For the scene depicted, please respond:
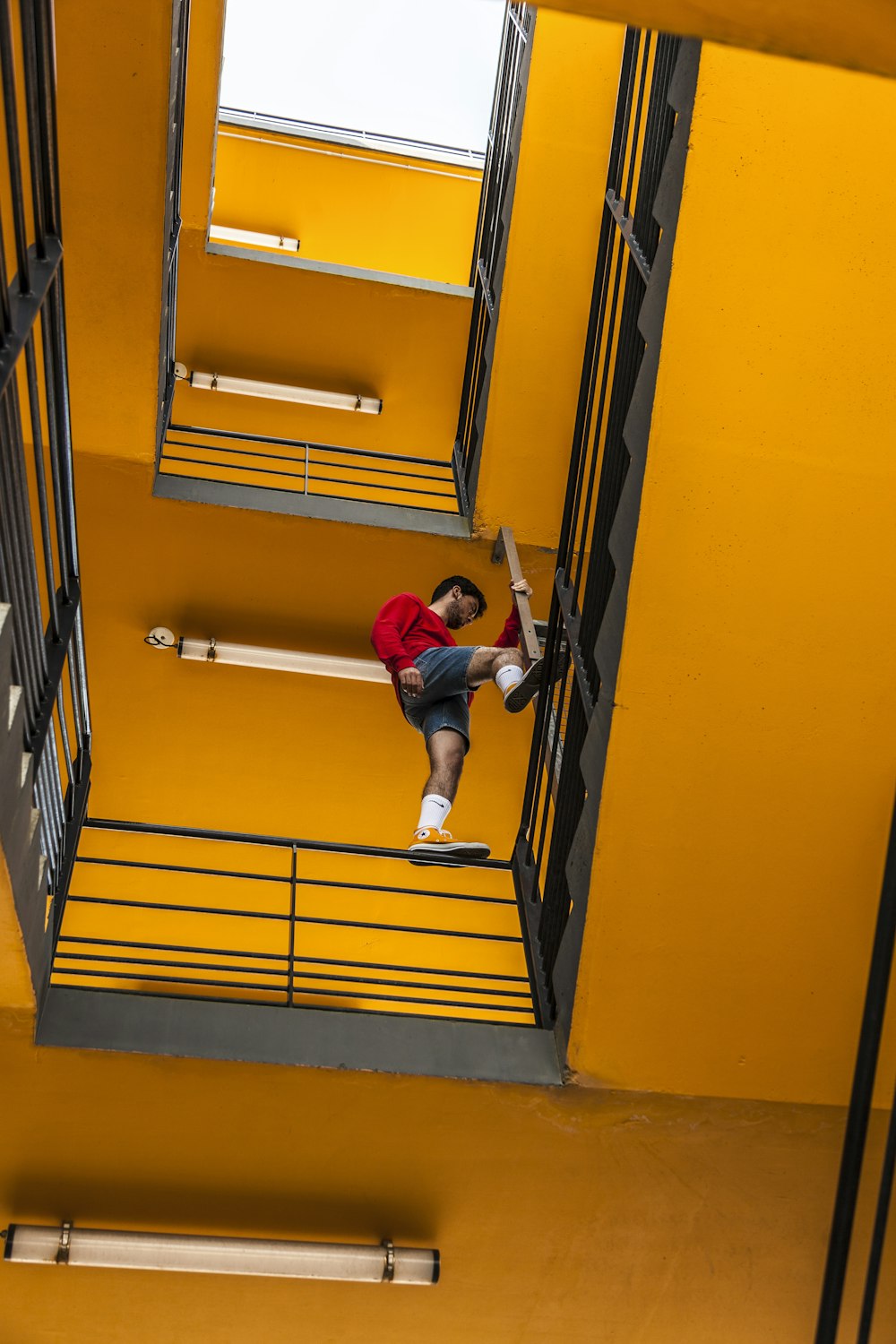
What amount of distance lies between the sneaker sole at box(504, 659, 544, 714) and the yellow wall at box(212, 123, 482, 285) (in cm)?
598

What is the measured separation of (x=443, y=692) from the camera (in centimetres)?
631

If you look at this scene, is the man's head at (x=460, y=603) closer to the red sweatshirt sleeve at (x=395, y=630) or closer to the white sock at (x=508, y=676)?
the red sweatshirt sleeve at (x=395, y=630)

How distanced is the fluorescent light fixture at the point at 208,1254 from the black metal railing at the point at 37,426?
2.94ft

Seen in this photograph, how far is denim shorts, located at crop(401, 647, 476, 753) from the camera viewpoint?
6.26 m

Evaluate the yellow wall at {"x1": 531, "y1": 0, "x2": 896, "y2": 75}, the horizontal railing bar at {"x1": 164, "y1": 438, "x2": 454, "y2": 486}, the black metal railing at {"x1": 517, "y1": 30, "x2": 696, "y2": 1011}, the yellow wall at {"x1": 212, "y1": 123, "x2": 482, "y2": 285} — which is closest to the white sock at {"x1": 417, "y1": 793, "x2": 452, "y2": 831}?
the black metal railing at {"x1": 517, "y1": 30, "x2": 696, "y2": 1011}

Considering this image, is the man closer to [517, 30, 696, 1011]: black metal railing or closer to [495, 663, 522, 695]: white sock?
[495, 663, 522, 695]: white sock

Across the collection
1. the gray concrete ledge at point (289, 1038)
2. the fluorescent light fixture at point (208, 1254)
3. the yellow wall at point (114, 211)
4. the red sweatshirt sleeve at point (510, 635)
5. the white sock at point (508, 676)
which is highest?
the yellow wall at point (114, 211)

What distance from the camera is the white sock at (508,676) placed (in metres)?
5.93

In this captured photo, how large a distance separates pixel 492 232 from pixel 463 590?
2452 millimetres

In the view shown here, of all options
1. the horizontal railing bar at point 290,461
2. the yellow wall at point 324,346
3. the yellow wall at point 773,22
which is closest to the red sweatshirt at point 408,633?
the horizontal railing bar at point 290,461

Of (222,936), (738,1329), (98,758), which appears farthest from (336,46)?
(738,1329)

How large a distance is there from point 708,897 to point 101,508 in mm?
A: 4024

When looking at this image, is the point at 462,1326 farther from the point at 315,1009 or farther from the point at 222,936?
the point at 222,936

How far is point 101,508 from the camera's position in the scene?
678 cm
